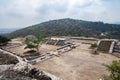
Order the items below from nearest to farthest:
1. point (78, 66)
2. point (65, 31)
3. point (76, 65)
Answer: point (78, 66), point (76, 65), point (65, 31)

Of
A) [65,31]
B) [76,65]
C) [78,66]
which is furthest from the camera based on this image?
[65,31]

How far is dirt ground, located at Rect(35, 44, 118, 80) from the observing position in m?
14.8

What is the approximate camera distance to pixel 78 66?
17.4 m

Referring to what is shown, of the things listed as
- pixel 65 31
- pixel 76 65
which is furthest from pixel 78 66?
pixel 65 31

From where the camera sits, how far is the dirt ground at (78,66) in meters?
14.8

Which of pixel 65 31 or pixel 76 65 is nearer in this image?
pixel 76 65

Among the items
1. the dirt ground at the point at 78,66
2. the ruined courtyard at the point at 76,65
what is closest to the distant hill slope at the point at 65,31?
the ruined courtyard at the point at 76,65

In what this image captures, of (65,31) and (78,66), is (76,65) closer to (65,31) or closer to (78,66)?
(78,66)

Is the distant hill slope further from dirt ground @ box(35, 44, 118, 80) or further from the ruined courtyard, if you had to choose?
dirt ground @ box(35, 44, 118, 80)

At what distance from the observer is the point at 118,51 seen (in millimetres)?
23281

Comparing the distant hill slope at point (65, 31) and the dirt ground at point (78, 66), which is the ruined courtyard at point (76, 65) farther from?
the distant hill slope at point (65, 31)

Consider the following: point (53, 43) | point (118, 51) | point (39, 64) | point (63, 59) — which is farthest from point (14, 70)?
point (53, 43)

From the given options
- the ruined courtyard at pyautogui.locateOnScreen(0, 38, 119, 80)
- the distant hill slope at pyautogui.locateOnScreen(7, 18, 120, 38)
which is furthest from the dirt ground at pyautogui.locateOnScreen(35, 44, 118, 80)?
the distant hill slope at pyautogui.locateOnScreen(7, 18, 120, 38)

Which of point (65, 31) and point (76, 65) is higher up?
point (65, 31)
